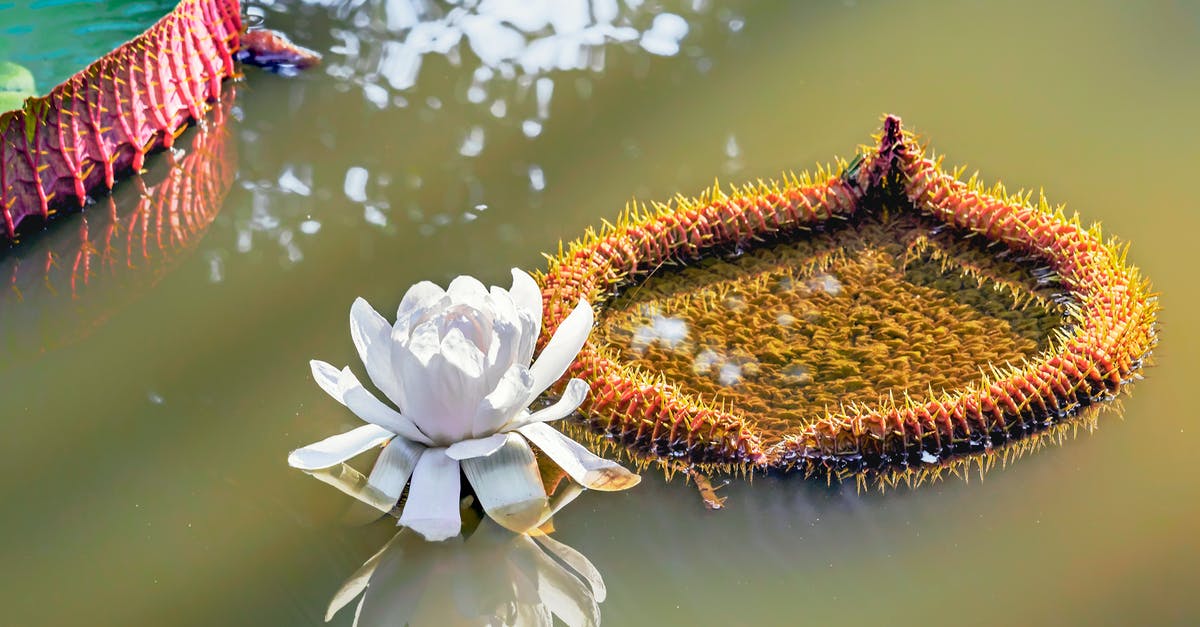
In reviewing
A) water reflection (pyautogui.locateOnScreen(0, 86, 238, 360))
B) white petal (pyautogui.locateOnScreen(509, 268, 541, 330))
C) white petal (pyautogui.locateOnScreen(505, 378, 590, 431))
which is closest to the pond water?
water reflection (pyautogui.locateOnScreen(0, 86, 238, 360))

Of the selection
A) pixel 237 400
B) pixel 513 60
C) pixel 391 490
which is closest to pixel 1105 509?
pixel 391 490

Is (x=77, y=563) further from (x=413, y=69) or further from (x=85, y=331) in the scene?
(x=413, y=69)

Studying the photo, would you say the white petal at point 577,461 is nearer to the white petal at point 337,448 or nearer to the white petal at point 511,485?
the white petal at point 511,485

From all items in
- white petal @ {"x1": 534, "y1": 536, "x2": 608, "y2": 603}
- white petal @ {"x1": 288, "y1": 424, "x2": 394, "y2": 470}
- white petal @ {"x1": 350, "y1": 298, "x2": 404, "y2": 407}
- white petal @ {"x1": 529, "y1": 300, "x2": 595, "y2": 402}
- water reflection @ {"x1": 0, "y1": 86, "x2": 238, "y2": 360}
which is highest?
white petal @ {"x1": 529, "y1": 300, "x2": 595, "y2": 402}

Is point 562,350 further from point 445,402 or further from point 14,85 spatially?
point 14,85

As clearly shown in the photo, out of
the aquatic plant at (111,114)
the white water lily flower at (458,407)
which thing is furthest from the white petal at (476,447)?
the aquatic plant at (111,114)

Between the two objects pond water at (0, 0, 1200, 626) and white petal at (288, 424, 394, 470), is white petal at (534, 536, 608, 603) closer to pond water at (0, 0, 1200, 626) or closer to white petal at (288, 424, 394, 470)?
pond water at (0, 0, 1200, 626)
